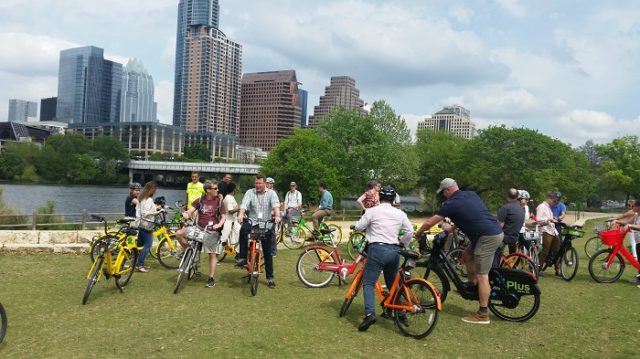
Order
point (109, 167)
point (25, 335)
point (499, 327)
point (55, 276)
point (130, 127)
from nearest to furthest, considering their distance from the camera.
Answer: point (25, 335) → point (499, 327) → point (55, 276) → point (109, 167) → point (130, 127)

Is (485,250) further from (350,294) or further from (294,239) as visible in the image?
(294,239)

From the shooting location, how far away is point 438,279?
22.6 feet

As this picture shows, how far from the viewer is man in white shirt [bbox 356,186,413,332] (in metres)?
6.04

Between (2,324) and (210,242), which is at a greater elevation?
(210,242)

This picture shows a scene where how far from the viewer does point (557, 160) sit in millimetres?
43062

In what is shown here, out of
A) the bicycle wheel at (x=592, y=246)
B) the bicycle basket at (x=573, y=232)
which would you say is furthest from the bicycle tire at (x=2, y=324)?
the bicycle wheel at (x=592, y=246)

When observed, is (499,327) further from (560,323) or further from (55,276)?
(55,276)

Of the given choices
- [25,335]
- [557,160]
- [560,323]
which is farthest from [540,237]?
[557,160]

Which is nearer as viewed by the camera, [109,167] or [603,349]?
[603,349]

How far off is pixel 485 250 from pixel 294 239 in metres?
7.94

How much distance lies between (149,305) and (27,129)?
6249 inches

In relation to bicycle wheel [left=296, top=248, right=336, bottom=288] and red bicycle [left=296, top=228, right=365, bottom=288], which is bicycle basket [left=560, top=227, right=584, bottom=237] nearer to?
red bicycle [left=296, top=228, right=365, bottom=288]

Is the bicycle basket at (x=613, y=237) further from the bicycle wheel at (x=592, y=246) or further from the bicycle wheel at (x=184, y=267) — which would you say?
the bicycle wheel at (x=184, y=267)

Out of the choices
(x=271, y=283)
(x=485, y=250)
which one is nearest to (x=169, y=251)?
(x=271, y=283)
